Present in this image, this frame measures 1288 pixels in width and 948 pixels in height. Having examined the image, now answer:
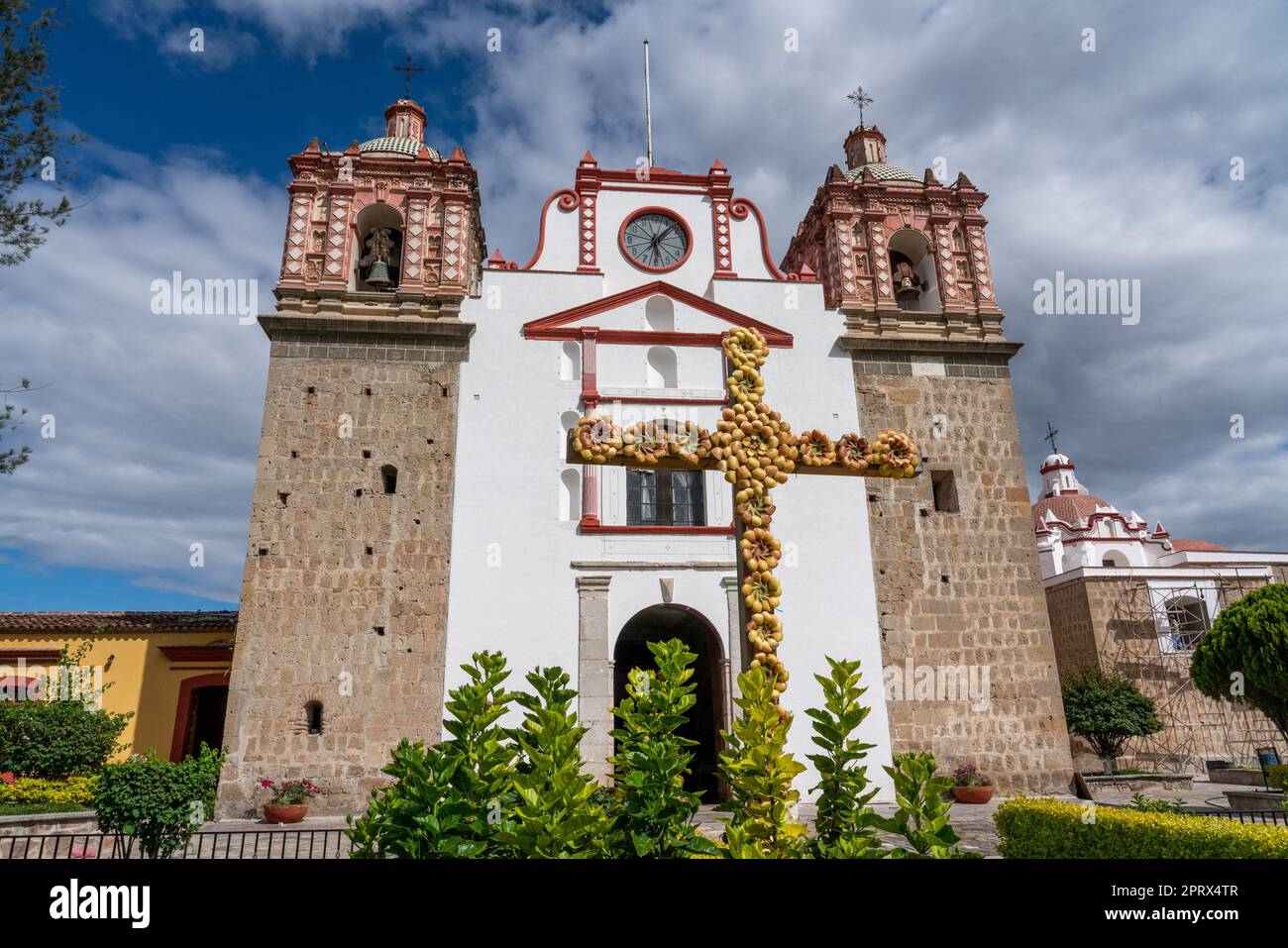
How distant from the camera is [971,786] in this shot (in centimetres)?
1263

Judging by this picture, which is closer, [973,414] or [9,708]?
[9,708]

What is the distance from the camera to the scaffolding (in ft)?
65.4

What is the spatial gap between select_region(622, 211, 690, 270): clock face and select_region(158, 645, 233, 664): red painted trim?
1100 centimetres

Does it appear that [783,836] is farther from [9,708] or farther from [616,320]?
[9,708]

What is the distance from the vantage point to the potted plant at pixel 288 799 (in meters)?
11.2

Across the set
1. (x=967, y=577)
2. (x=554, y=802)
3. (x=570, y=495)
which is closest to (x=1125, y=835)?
(x=554, y=802)

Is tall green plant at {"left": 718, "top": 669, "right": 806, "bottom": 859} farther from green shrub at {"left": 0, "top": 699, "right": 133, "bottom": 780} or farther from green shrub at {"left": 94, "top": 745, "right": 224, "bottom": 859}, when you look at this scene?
green shrub at {"left": 0, "top": 699, "right": 133, "bottom": 780}

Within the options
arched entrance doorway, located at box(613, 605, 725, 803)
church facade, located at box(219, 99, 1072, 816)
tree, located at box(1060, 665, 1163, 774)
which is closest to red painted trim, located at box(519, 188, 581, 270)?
church facade, located at box(219, 99, 1072, 816)

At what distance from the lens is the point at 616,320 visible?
14.5 metres

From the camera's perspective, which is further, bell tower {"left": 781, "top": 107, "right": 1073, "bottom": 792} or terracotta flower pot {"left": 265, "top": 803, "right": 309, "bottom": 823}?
bell tower {"left": 781, "top": 107, "right": 1073, "bottom": 792}

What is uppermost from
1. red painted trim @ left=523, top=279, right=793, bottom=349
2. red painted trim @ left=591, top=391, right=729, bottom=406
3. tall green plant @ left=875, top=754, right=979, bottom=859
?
red painted trim @ left=523, top=279, right=793, bottom=349

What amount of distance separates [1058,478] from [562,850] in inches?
1391

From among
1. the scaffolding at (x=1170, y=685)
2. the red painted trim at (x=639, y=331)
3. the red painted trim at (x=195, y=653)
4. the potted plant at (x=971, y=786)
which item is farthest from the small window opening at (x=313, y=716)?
the scaffolding at (x=1170, y=685)
